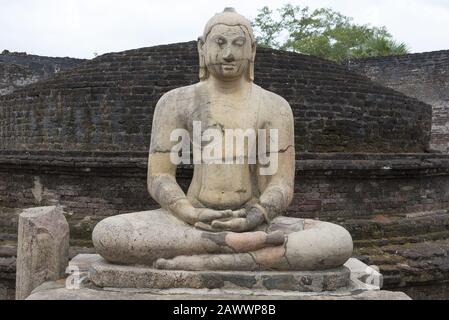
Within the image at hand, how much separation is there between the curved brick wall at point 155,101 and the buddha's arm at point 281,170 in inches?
189

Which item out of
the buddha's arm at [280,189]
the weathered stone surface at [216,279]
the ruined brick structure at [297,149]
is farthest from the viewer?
the ruined brick structure at [297,149]

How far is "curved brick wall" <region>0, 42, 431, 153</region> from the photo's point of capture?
27.3ft

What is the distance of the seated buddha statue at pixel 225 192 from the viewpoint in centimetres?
297

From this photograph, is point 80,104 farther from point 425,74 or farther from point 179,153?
point 425,74

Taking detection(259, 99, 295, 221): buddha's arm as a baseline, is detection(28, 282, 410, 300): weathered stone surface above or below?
below

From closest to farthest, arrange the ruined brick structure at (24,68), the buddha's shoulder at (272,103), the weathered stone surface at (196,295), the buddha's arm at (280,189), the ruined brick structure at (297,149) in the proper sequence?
the weathered stone surface at (196,295) < the buddha's arm at (280,189) < the buddha's shoulder at (272,103) < the ruined brick structure at (297,149) < the ruined brick structure at (24,68)

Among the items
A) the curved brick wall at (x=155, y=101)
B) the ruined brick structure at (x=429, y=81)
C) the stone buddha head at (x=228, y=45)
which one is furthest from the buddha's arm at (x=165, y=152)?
the ruined brick structure at (x=429, y=81)

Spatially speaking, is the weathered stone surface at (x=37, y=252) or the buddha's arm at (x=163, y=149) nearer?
the weathered stone surface at (x=37, y=252)

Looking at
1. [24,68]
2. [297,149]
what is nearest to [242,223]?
[297,149]

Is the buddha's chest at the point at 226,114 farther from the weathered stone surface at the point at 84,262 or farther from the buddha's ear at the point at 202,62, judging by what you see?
the weathered stone surface at the point at 84,262

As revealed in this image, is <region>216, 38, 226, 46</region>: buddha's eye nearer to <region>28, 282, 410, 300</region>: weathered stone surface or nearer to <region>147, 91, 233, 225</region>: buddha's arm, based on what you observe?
<region>147, 91, 233, 225</region>: buddha's arm

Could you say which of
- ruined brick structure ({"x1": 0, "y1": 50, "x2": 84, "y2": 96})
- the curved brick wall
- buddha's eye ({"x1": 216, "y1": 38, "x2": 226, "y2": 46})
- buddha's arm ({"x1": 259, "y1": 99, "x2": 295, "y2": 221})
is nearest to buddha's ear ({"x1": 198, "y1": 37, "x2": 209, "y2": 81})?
buddha's eye ({"x1": 216, "y1": 38, "x2": 226, "y2": 46})

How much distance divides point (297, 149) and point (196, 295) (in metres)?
5.56

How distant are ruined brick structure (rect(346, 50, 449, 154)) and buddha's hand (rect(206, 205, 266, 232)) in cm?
1476
